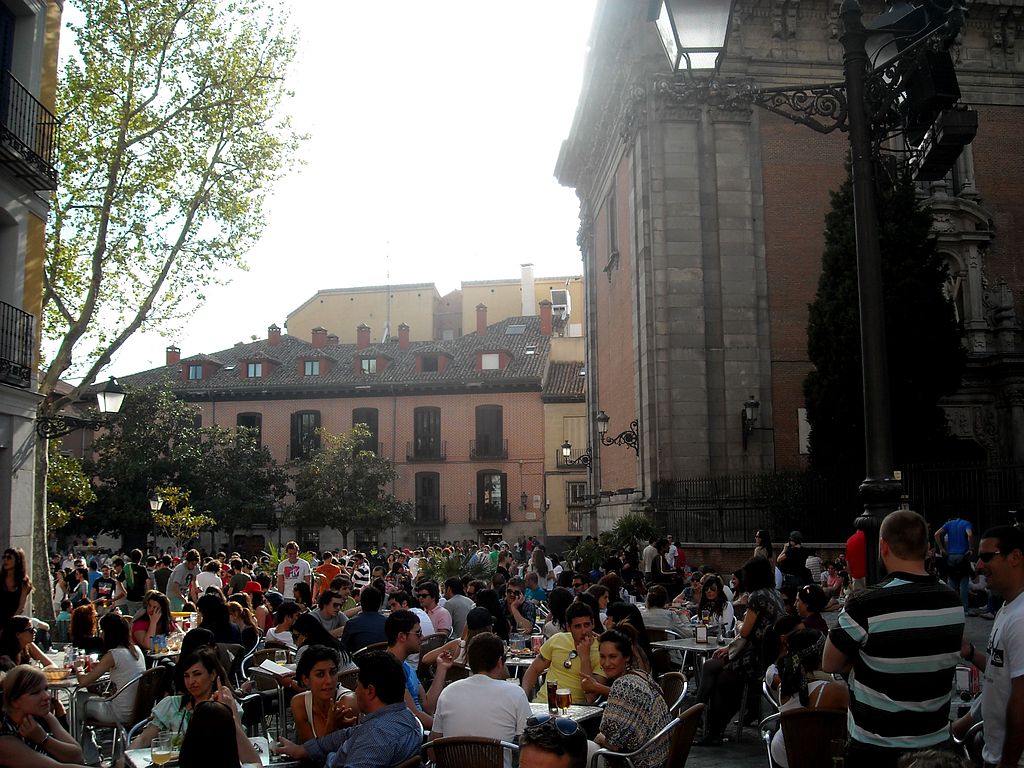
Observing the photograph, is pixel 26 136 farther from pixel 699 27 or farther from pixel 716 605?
pixel 699 27

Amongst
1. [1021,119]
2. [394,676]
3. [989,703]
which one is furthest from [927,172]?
[1021,119]

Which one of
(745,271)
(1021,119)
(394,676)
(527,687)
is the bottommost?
(527,687)

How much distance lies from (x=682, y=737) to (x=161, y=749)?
2.94 m

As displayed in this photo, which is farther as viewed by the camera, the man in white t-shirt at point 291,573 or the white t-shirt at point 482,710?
the man in white t-shirt at point 291,573

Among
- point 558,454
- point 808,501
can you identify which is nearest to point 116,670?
point 808,501

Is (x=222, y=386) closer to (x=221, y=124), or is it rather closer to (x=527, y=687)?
(x=221, y=124)

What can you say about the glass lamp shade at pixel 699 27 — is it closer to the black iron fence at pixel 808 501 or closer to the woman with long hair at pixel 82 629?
the woman with long hair at pixel 82 629

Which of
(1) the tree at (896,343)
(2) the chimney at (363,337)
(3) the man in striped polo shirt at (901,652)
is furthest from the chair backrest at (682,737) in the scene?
(2) the chimney at (363,337)

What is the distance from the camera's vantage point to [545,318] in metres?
53.1

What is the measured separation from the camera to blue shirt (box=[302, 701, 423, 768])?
17.1ft

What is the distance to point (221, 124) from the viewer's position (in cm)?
1844

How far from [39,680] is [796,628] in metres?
5.00

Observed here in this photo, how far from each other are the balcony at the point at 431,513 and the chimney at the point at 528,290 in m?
13.9

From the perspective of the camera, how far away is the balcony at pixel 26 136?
14.4m
